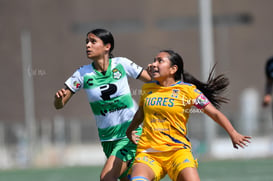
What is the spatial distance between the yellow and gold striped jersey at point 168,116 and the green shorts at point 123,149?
0.47 metres

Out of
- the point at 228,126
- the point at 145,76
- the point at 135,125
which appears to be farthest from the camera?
the point at 145,76

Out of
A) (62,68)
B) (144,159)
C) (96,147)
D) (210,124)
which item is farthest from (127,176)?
(62,68)

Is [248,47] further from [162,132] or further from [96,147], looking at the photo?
[162,132]

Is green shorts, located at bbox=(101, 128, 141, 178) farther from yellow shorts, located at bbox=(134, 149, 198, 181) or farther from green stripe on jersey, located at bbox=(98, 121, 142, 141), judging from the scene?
yellow shorts, located at bbox=(134, 149, 198, 181)

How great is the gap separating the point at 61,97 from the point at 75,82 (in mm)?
365

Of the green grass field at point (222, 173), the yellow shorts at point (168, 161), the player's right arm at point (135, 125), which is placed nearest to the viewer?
the yellow shorts at point (168, 161)

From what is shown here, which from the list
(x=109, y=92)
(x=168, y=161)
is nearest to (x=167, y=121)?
(x=168, y=161)

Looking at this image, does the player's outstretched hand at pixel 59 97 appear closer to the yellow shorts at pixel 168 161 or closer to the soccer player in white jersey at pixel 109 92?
the soccer player in white jersey at pixel 109 92

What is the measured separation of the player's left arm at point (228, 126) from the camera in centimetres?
544

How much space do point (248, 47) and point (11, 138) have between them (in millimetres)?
16433

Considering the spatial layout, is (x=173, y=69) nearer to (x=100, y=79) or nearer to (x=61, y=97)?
(x=100, y=79)

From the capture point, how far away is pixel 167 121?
5.75 metres

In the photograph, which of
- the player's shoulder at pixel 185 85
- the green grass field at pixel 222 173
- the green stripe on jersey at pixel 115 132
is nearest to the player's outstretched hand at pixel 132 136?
the green stripe on jersey at pixel 115 132

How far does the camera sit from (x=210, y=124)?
19391 mm
